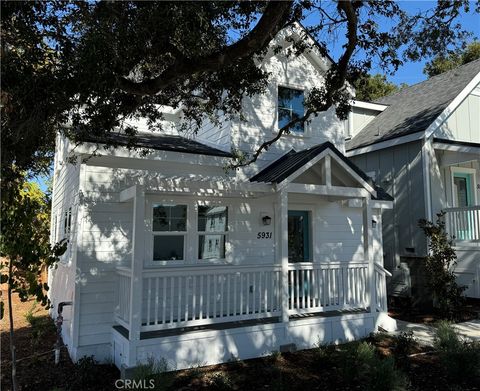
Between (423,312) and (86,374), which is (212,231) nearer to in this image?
(86,374)

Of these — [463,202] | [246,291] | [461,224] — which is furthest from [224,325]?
[463,202]

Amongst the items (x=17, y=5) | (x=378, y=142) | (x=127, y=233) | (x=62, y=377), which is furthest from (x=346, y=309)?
(x=17, y=5)

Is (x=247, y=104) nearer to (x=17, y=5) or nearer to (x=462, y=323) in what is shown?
(x=17, y=5)

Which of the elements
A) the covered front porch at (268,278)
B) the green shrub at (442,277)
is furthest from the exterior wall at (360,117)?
the green shrub at (442,277)

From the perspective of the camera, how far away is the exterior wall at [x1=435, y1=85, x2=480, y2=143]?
38.8 ft

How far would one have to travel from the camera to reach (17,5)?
190 inches

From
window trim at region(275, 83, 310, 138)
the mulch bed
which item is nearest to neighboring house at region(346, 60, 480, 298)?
the mulch bed

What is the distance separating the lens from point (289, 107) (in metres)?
10.2

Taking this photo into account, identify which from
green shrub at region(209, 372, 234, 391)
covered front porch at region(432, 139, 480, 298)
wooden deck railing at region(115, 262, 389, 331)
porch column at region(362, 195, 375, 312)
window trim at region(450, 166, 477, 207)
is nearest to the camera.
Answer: green shrub at region(209, 372, 234, 391)

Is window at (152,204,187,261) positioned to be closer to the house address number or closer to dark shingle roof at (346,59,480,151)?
the house address number

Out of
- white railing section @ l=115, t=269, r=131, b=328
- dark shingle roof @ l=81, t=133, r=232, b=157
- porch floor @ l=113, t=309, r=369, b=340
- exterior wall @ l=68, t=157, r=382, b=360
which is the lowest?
porch floor @ l=113, t=309, r=369, b=340

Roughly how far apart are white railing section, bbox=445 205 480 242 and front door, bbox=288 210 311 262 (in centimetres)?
466

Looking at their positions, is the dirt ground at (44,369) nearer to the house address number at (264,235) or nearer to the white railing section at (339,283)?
the white railing section at (339,283)

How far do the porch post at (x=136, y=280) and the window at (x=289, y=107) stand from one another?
192 inches
